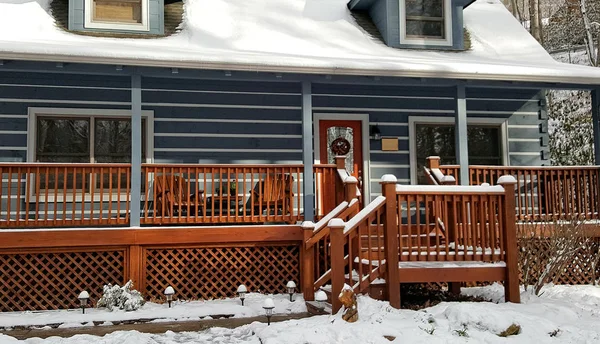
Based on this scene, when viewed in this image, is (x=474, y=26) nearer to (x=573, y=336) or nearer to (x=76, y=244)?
(x=573, y=336)

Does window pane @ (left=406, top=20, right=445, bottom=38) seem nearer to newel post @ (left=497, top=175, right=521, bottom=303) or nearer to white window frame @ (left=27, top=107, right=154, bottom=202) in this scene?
newel post @ (left=497, top=175, right=521, bottom=303)

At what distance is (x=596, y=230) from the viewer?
9.10 metres

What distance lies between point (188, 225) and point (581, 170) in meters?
6.60

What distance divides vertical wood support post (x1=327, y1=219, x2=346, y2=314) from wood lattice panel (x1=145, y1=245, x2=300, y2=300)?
2.16 m

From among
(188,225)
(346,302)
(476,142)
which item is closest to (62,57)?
(188,225)

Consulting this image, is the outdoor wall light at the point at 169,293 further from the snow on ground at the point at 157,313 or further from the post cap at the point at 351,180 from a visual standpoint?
the post cap at the point at 351,180

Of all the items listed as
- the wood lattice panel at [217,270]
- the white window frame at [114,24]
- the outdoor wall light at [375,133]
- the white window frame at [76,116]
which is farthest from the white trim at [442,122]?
the white window frame at [114,24]

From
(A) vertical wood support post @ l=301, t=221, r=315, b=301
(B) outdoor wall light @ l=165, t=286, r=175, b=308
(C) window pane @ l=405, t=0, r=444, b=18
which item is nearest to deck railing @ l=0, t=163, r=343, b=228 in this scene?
(A) vertical wood support post @ l=301, t=221, r=315, b=301

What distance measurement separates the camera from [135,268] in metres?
7.95

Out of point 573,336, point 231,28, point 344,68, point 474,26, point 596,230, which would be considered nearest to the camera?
point 573,336

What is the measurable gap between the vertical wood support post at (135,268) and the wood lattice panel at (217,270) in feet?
0.39

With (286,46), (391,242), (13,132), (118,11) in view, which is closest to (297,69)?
(286,46)

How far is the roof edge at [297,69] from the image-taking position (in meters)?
7.74

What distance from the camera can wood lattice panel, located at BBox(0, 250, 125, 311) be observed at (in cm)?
762
